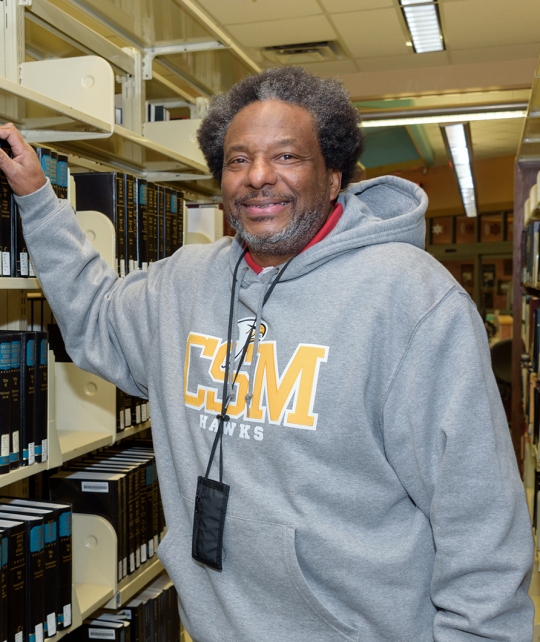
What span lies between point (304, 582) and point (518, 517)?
0.36 meters

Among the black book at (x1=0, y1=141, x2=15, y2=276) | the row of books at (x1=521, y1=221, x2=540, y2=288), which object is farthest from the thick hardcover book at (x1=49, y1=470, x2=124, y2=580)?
the row of books at (x1=521, y1=221, x2=540, y2=288)

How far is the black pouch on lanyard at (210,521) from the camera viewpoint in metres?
1.18

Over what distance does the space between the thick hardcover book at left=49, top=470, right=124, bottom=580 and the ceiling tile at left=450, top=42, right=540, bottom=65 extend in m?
4.62

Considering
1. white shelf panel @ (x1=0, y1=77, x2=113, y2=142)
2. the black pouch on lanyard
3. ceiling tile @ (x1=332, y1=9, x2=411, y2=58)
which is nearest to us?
the black pouch on lanyard

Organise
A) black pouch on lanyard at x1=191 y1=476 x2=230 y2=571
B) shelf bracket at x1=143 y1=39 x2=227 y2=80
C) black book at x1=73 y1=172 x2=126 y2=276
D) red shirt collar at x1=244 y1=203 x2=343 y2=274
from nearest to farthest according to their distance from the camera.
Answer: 1. black pouch on lanyard at x1=191 y1=476 x2=230 y2=571
2. red shirt collar at x1=244 y1=203 x2=343 y2=274
3. black book at x1=73 y1=172 x2=126 y2=276
4. shelf bracket at x1=143 y1=39 x2=227 y2=80

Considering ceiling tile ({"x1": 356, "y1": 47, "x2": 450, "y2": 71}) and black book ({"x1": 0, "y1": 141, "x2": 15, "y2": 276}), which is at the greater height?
ceiling tile ({"x1": 356, "y1": 47, "x2": 450, "y2": 71})

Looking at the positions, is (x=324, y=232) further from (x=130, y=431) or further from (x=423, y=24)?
(x=423, y=24)

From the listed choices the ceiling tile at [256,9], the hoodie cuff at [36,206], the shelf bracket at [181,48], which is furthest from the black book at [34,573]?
the ceiling tile at [256,9]

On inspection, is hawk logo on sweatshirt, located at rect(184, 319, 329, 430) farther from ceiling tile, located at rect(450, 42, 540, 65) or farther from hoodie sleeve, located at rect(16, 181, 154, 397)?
ceiling tile, located at rect(450, 42, 540, 65)

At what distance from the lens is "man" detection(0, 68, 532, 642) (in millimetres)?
1066

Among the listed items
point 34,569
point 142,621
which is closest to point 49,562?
point 34,569

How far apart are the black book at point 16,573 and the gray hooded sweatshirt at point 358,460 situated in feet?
1.31

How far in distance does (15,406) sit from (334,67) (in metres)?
4.98

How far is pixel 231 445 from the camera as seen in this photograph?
1.20 metres
